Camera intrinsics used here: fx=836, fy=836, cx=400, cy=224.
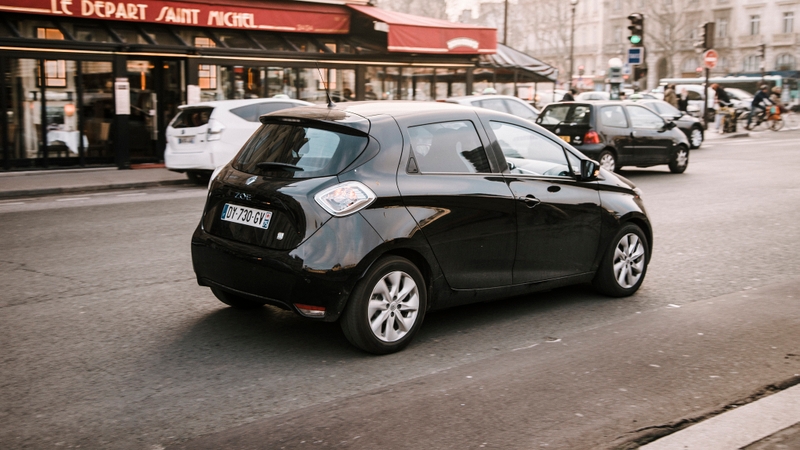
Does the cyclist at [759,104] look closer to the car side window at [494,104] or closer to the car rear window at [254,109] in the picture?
the car side window at [494,104]

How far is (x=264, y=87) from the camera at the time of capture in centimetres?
2139

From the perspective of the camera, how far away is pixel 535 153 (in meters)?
6.42

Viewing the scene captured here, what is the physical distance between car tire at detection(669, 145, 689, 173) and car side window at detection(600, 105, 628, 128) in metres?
1.35

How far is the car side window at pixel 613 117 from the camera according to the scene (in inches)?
675

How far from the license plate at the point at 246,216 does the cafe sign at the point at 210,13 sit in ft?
44.6

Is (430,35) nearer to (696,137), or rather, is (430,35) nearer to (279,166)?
(696,137)

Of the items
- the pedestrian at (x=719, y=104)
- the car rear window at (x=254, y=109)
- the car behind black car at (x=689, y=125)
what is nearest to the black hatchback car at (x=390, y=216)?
the car rear window at (x=254, y=109)

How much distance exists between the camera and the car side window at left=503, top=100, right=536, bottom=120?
68.4 ft

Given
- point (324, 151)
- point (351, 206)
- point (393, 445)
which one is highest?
point (324, 151)

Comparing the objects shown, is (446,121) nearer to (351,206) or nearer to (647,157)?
(351,206)

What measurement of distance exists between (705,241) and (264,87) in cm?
1426

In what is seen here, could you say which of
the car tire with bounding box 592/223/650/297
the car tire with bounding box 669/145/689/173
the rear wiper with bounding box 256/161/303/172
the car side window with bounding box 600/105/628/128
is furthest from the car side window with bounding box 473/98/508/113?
the rear wiper with bounding box 256/161/303/172

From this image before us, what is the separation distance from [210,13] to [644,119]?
34.3 feet

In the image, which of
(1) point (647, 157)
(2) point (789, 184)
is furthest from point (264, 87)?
(2) point (789, 184)
